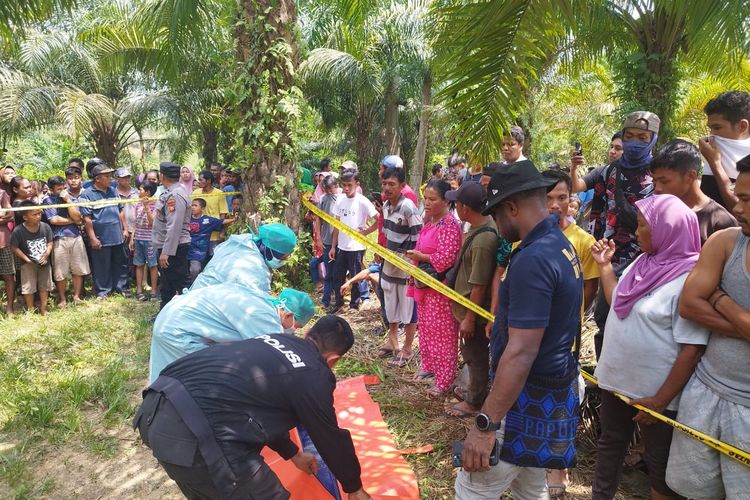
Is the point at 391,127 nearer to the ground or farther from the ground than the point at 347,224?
farther from the ground

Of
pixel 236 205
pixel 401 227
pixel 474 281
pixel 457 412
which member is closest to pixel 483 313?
pixel 474 281

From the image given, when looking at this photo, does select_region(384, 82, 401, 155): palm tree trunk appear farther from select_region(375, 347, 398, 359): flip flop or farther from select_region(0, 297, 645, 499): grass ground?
select_region(375, 347, 398, 359): flip flop

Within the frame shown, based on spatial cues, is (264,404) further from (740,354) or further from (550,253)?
(740,354)

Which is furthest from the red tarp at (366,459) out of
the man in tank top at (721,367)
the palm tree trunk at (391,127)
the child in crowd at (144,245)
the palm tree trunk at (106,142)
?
the palm tree trunk at (391,127)

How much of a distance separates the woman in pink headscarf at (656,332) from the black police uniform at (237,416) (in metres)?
1.28

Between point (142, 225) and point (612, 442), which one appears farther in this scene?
point (142, 225)

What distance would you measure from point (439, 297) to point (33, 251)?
17.1ft

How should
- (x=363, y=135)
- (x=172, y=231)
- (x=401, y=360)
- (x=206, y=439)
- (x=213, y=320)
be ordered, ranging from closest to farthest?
(x=206, y=439)
(x=213, y=320)
(x=401, y=360)
(x=172, y=231)
(x=363, y=135)

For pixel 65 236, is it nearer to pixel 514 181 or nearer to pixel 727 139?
pixel 514 181

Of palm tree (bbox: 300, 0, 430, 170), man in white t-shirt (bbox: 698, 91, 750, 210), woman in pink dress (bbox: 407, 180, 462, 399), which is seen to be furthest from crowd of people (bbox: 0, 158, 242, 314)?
palm tree (bbox: 300, 0, 430, 170)

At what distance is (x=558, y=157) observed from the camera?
2127 centimetres

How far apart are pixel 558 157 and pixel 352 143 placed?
8.98 m

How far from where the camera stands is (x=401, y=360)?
458 cm

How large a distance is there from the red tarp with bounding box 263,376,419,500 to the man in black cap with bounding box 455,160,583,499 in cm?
79
